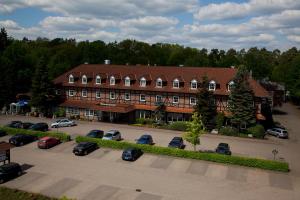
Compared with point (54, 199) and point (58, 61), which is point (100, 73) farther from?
point (54, 199)

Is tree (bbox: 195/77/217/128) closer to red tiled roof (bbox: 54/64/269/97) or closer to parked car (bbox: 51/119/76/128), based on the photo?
red tiled roof (bbox: 54/64/269/97)

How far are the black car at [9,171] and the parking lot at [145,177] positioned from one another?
58 cm

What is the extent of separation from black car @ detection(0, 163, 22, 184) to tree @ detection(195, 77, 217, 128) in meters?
27.2

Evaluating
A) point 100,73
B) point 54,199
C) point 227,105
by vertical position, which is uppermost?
point 100,73

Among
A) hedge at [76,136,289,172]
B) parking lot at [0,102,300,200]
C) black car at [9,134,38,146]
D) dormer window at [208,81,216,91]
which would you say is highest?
dormer window at [208,81,216,91]

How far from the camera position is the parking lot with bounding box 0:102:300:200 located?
29.4 m

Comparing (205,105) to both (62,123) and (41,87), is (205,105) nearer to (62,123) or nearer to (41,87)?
(62,123)

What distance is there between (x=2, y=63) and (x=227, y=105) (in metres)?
44.5

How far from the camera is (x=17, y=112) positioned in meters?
63.9

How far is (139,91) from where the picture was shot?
58094 millimetres

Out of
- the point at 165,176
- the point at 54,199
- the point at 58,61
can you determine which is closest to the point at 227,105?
the point at 165,176

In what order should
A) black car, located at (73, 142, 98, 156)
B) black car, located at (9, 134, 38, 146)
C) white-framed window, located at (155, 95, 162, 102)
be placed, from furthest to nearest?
white-framed window, located at (155, 95, 162, 102), black car, located at (9, 134, 38, 146), black car, located at (73, 142, 98, 156)

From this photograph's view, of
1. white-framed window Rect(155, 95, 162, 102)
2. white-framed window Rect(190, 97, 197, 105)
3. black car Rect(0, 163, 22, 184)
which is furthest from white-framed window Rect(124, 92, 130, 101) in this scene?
black car Rect(0, 163, 22, 184)

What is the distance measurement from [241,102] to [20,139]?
3126 cm
